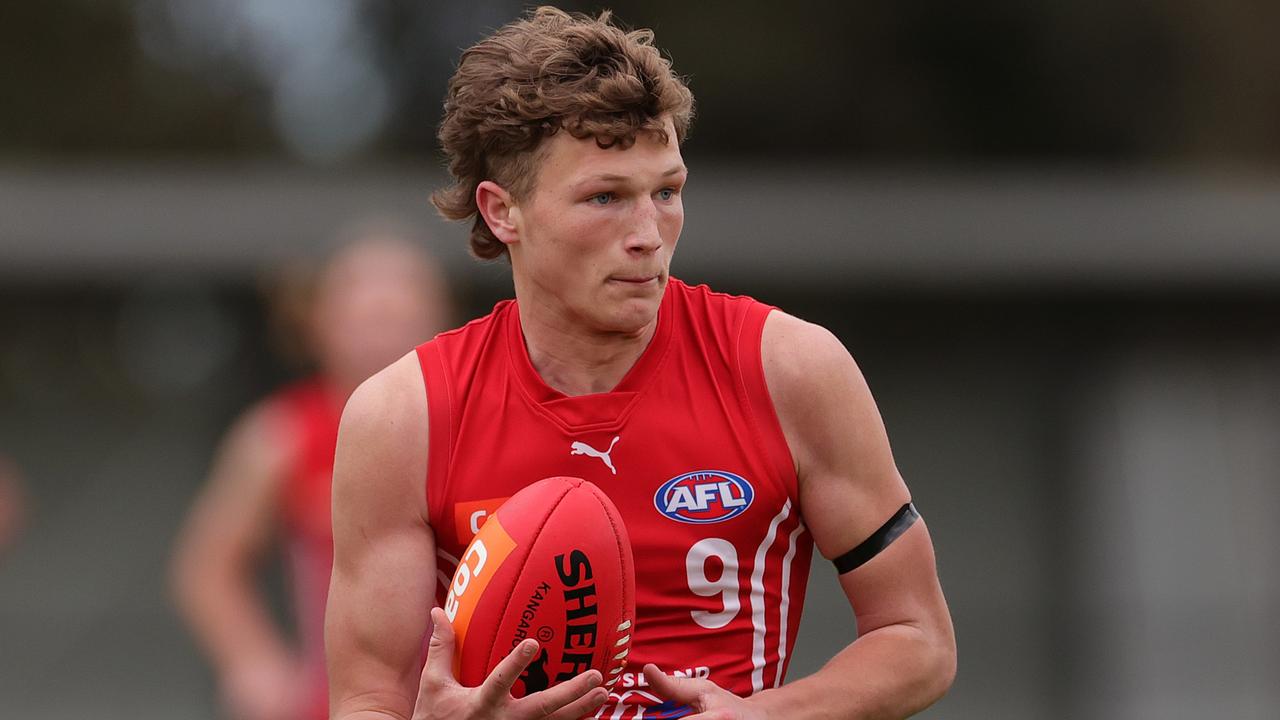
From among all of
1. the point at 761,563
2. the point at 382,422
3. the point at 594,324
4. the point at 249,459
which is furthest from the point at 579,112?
the point at 249,459

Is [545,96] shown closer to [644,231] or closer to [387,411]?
[644,231]

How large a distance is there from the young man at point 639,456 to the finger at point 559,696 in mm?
316

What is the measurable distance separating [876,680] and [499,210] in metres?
1.35

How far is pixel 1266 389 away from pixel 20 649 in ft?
33.3

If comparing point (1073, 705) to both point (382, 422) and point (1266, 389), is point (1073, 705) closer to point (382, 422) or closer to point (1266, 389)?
point (1266, 389)

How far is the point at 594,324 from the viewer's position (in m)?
3.87

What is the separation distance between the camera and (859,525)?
12.5ft

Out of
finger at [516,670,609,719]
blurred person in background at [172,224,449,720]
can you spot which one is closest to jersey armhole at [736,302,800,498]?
finger at [516,670,609,719]

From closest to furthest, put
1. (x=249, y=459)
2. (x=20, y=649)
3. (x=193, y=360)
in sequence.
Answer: (x=249, y=459) < (x=20, y=649) < (x=193, y=360)

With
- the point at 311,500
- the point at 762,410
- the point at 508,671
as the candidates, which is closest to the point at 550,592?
the point at 508,671

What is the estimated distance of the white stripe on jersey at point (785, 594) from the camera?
3943mm

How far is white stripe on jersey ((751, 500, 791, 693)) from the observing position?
12.7ft

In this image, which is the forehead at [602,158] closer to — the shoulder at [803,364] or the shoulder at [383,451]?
the shoulder at [803,364]

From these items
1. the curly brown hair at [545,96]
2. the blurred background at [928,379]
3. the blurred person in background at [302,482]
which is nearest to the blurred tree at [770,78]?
the blurred background at [928,379]
